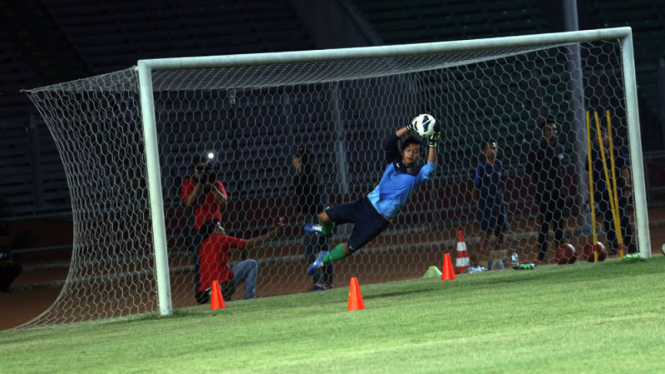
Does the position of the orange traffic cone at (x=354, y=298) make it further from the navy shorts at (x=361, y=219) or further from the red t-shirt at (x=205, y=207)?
the red t-shirt at (x=205, y=207)

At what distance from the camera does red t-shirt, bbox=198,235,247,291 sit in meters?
11.1

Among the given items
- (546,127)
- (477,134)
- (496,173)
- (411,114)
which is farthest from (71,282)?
(477,134)

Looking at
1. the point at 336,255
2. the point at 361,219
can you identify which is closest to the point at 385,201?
the point at 361,219

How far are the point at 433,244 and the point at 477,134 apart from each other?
17.3 ft

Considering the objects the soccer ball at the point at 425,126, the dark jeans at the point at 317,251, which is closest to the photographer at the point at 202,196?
the dark jeans at the point at 317,251

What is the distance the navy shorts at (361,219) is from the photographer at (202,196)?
70.6 inches

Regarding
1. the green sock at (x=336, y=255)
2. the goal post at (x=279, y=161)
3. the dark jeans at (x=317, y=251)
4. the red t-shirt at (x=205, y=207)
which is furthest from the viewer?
the dark jeans at (x=317, y=251)

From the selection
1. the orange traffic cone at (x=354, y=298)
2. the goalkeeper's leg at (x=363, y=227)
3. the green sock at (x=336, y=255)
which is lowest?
the orange traffic cone at (x=354, y=298)

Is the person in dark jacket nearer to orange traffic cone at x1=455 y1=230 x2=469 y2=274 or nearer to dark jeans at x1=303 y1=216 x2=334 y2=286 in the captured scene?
orange traffic cone at x1=455 y1=230 x2=469 y2=274

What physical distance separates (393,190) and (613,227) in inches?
161

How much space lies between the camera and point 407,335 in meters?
6.43

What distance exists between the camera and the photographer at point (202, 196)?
11445mm

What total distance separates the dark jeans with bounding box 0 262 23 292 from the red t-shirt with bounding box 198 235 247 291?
514cm

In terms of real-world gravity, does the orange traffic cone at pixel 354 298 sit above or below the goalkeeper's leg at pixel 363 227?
below
